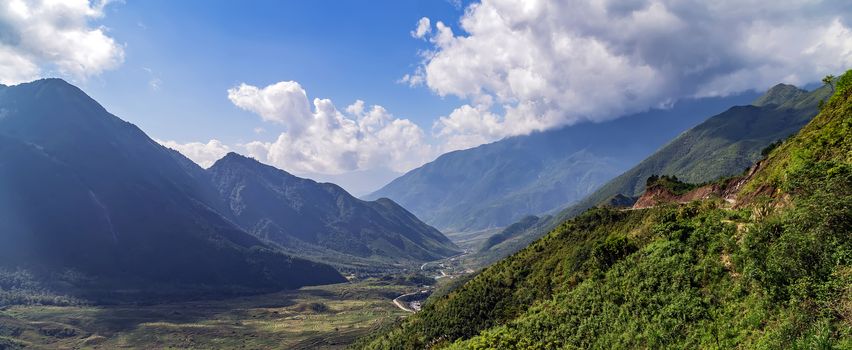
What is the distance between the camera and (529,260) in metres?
108

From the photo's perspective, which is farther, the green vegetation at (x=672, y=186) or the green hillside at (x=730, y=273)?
the green vegetation at (x=672, y=186)

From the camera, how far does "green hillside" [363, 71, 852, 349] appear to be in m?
38.4

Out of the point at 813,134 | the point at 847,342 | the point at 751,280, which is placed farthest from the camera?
the point at 813,134

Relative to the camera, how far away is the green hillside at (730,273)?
1511 inches

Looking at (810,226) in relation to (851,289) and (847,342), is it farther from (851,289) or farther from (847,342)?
(847,342)

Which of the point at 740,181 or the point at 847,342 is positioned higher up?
the point at 740,181

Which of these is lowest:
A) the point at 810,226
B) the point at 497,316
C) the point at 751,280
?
the point at 497,316

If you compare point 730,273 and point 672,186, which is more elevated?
point 672,186

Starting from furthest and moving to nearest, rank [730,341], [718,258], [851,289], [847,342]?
[718,258] < [730,341] < [851,289] < [847,342]

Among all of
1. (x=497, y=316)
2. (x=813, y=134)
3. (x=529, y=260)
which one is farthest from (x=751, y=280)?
(x=529, y=260)

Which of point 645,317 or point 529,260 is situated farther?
point 529,260

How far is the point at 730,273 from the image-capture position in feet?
160

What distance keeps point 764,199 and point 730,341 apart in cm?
2193

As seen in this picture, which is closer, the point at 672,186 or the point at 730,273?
the point at 730,273
